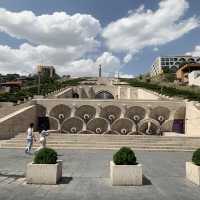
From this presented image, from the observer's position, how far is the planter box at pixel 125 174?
9.50 metres

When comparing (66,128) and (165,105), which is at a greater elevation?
(165,105)

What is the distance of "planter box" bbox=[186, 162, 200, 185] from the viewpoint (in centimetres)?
979

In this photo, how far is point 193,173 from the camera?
10.2 meters

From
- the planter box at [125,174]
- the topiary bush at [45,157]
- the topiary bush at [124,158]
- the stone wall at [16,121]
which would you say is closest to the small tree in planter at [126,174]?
the planter box at [125,174]

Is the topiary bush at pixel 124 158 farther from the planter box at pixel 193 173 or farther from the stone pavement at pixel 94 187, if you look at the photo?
the planter box at pixel 193 173

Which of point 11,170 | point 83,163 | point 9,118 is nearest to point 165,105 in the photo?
point 9,118

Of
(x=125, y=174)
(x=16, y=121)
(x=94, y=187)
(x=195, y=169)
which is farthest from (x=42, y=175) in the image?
(x=16, y=121)

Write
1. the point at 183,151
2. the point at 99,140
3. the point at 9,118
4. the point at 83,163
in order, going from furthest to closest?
the point at 9,118 < the point at 99,140 < the point at 183,151 < the point at 83,163

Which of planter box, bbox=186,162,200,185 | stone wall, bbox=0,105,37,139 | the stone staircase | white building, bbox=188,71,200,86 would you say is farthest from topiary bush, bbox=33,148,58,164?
white building, bbox=188,71,200,86

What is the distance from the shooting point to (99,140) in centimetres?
2242

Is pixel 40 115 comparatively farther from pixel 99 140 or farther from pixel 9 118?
pixel 99 140

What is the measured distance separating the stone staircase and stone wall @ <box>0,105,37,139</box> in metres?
1.76

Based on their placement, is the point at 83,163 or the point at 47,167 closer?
the point at 47,167

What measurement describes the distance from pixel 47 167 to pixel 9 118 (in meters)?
17.0
